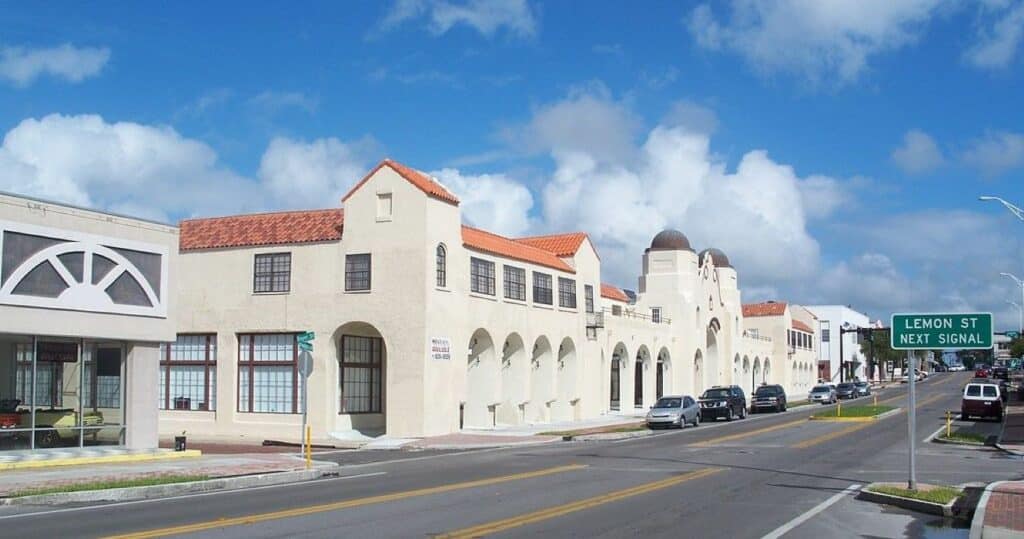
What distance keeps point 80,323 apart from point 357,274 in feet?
46.1

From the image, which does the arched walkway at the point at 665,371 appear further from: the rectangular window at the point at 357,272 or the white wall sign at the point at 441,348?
the rectangular window at the point at 357,272

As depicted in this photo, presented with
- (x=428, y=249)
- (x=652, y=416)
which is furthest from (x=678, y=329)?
(x=428, y=249)

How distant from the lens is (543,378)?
151ft

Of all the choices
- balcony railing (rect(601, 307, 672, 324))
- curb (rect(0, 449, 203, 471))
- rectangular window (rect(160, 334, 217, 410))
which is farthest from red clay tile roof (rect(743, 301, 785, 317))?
curb (rect(0, 449, 203, 471))

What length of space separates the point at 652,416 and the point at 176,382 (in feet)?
63.9

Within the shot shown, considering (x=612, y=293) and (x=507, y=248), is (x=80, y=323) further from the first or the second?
(x=612, y=293)

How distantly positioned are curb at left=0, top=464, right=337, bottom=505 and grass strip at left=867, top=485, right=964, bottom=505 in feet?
39.1

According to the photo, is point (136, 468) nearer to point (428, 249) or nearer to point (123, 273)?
point (123, 273)

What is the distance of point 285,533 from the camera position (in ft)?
43.9

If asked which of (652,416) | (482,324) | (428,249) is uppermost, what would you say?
(428,249)

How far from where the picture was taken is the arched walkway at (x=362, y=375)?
125 ft

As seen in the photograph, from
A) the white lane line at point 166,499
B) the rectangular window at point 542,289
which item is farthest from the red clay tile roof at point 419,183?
the white lane line at point 166,499

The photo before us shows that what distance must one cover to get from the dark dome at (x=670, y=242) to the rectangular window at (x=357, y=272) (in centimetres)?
3190

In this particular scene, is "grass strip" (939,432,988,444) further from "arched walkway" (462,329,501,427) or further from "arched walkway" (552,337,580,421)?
"arched walkway" (552,337,580,421)
